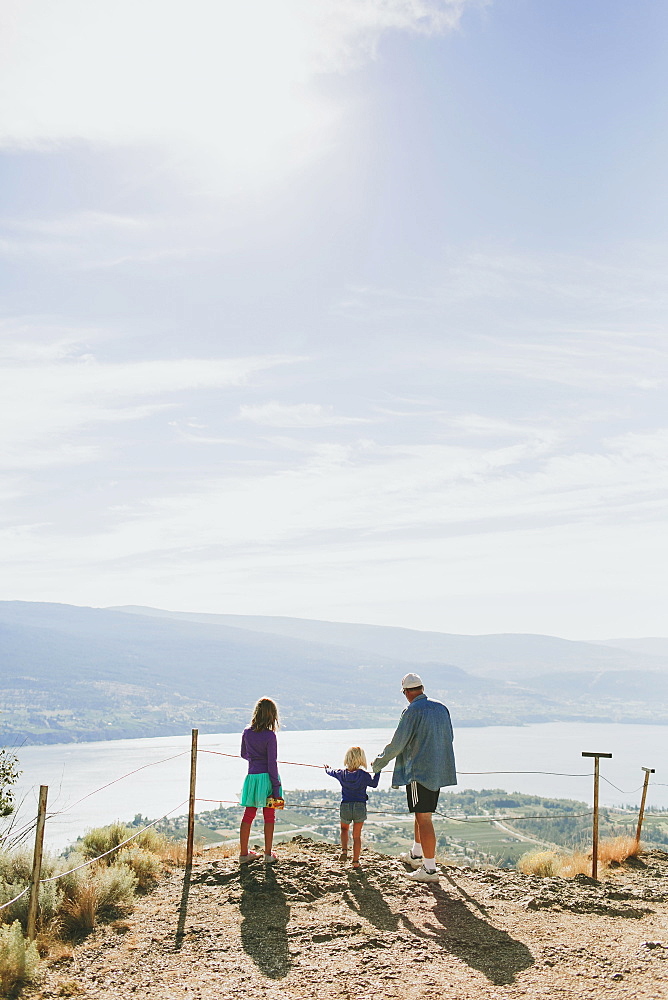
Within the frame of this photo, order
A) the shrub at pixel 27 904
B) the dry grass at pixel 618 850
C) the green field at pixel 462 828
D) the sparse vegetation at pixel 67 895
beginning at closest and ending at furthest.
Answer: the sparse vegetation at pixel 67 895, the shrub at pixel 27 904, the dry grass at pixel 618 850, the green field at pixel 462 828

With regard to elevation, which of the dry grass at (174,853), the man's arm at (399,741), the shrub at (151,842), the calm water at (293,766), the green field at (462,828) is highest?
the man's arm at (399,741)

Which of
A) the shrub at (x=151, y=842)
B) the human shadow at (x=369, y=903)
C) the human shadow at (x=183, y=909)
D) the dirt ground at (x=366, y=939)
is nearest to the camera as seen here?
the dirt ground at (x=366, y=939)

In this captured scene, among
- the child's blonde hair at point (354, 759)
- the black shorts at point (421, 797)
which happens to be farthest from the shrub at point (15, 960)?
the black shorts at point (421, 797)

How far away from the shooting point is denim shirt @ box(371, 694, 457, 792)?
7.69 meters

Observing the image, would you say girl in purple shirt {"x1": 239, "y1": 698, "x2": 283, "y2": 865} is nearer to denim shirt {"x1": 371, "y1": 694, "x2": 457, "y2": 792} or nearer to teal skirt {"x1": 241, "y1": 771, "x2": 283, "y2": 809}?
teal skirt {"x1": 241, "y1": 771, "x2": 283, "y2": 809}

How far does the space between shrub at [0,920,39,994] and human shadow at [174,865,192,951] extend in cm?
107

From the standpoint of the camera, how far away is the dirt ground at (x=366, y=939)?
17.6ft

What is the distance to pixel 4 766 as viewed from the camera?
31.4ft

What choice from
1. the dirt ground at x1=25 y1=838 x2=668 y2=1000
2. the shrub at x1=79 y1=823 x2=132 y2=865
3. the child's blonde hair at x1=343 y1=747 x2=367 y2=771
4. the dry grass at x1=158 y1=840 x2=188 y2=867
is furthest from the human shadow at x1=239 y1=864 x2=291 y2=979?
the shrub at x1=79 y1=823 x2=132 y2=865

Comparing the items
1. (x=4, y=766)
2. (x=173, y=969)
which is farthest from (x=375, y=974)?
(x=4, y=766)

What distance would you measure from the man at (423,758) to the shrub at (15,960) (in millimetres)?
3386

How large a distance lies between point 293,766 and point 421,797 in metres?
66.3

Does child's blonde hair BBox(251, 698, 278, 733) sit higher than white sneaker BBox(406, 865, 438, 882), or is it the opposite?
child's blonde hair BBox(251, 698, 278, 733)

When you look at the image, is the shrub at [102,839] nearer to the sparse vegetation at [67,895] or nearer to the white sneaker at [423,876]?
the sparse vegetation at [67,895]
